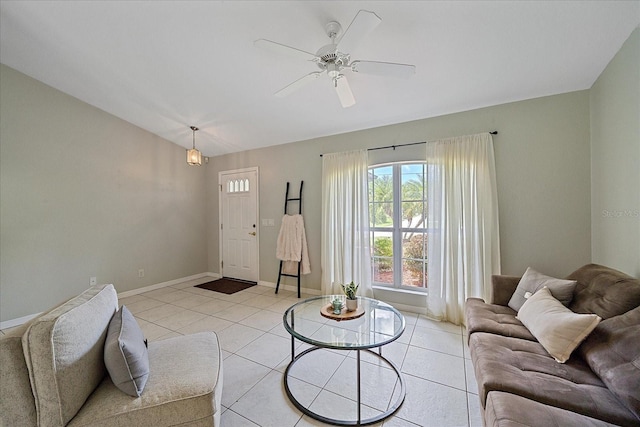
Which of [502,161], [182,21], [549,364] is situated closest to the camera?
[549,364]

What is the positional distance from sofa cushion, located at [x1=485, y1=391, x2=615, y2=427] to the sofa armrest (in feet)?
4.39

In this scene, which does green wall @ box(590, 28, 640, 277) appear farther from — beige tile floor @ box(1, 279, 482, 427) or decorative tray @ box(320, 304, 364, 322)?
decorative tray @ box(320, 304, 364, 322)

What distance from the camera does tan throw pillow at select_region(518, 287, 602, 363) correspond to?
142 cm

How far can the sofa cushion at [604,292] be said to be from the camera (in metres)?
1.46

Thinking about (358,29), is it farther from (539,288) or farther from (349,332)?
(539,288)

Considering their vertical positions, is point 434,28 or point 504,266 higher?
point 434,28

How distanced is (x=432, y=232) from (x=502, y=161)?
1068 millimetres

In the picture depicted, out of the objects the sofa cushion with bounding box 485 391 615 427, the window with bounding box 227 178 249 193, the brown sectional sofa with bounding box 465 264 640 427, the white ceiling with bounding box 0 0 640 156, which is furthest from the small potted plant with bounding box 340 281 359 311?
the window with bounding box 227 178 249 193

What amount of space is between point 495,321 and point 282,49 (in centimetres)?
256

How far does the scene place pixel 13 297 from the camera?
2914mm

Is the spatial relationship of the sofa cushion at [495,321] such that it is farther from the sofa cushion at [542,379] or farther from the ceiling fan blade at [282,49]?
the ceiling fan blade at [282,49]

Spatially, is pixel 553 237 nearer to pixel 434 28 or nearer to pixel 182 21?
pixel 434 28

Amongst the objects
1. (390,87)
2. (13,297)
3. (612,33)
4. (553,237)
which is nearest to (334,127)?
(390,87)

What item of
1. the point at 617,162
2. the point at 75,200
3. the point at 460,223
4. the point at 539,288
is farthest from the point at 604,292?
the point at 75,200
